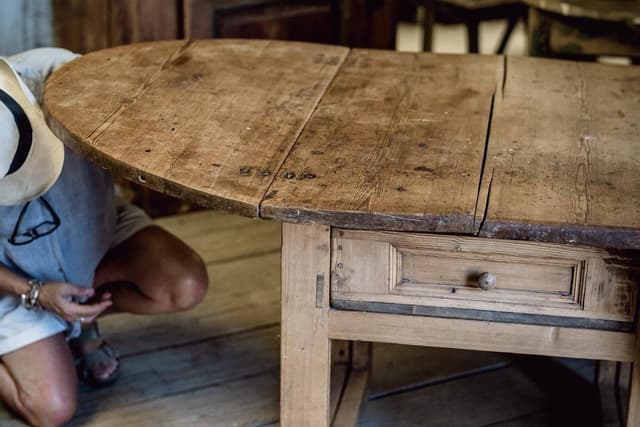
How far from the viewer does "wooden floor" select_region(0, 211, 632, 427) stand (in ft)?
6.69

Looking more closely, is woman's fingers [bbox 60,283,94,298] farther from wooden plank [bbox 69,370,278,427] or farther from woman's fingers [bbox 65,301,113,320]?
wooden plank [bbox 69,370,278,427]

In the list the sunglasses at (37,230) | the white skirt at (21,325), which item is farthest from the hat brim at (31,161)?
the white skirt at (21,325)

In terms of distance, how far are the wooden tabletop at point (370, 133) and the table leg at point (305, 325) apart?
109mm

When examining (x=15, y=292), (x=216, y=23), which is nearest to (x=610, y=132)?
(x=15, y=292)

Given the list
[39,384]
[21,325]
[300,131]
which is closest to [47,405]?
[39,384]

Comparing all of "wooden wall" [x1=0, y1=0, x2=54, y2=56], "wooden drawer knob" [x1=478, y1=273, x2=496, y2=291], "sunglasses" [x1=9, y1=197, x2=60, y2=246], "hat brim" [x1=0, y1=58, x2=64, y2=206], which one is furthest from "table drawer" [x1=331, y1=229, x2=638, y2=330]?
"wooden wall" [x1=0, y1=0, x2=54, y2=56]

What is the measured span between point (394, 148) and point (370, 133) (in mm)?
76

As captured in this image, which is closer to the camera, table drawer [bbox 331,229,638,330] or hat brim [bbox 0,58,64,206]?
table drawer [bbox 331,229,638,330]

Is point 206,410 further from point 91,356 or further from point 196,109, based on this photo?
point 196,109

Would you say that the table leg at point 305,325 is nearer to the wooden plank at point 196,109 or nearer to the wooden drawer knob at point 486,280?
the wooden plank at point 196,109

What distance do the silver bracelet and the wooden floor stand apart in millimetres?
250

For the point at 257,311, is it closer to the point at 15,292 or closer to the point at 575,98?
the point at 15,292

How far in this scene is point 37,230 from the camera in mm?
1934

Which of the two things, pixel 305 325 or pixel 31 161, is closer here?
pixel 305 325
